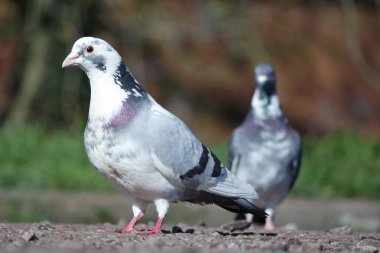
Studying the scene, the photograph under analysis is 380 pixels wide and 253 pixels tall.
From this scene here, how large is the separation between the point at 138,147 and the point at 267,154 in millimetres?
2281

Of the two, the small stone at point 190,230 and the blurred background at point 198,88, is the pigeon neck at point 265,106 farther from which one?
the small stone at point 190,230

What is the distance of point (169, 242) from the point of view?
509cm

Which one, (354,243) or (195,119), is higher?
(195,119)

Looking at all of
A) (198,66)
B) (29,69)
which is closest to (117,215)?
(29,69)

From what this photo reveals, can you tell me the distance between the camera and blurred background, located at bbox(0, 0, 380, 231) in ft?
28.5

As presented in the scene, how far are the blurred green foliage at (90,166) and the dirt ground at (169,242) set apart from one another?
326 centimetres

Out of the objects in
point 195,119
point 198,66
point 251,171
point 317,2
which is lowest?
point 251,171

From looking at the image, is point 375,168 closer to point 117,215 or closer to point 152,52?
point 117,215

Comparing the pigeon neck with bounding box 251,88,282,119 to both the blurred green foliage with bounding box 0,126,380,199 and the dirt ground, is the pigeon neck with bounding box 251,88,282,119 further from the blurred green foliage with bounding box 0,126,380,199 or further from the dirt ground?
the dirt ground

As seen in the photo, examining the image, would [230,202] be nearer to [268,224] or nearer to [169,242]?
[169,242]

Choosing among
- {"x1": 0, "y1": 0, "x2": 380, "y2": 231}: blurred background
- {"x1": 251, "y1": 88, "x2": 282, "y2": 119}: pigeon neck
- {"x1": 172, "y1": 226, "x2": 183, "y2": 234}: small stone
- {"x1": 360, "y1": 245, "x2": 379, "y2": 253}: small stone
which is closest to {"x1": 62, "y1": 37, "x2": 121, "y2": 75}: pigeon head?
{"x1": 172, "y1": 226, "x2": 183, "y2": 234}: small stone

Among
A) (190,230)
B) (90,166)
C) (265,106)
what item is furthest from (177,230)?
(90,166)

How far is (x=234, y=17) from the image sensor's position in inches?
531

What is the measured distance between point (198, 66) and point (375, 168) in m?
7.31
